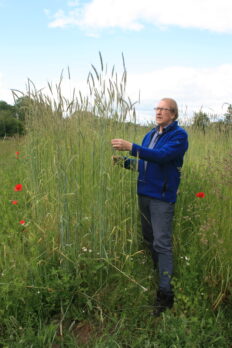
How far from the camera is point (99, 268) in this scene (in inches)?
88.3

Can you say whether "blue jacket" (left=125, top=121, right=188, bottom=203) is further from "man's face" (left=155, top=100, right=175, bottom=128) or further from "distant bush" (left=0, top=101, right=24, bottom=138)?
"distant bush" (left=0, top=101, right=24, bottom=138)

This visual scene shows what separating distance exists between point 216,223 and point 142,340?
0.99m

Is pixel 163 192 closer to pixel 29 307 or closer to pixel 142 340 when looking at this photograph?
pixel 142 340

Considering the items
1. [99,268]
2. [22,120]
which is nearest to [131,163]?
[99,268]

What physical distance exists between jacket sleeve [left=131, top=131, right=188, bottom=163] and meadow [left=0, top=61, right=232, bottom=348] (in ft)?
0.77

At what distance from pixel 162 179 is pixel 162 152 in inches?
10.4

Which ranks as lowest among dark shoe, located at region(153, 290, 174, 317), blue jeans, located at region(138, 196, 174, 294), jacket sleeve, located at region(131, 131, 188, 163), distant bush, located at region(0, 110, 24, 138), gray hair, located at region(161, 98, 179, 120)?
dark shoe, located at region(153, 290, 174, 317)

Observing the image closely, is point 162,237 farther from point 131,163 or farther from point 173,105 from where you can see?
point 173,105

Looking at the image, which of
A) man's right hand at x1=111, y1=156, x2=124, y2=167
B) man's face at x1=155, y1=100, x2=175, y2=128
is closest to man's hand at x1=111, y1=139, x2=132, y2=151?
man's right hand at x1=111, y1=156, x2=124, y2=167

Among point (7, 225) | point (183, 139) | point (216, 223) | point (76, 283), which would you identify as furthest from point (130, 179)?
point (7, 225)

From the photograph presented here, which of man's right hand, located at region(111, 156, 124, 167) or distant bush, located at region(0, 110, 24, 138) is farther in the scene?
distant bush, located at region(0, 110, 24, 138)

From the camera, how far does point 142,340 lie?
199cm

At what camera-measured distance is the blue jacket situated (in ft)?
7.55

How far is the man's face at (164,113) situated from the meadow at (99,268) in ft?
0.78
